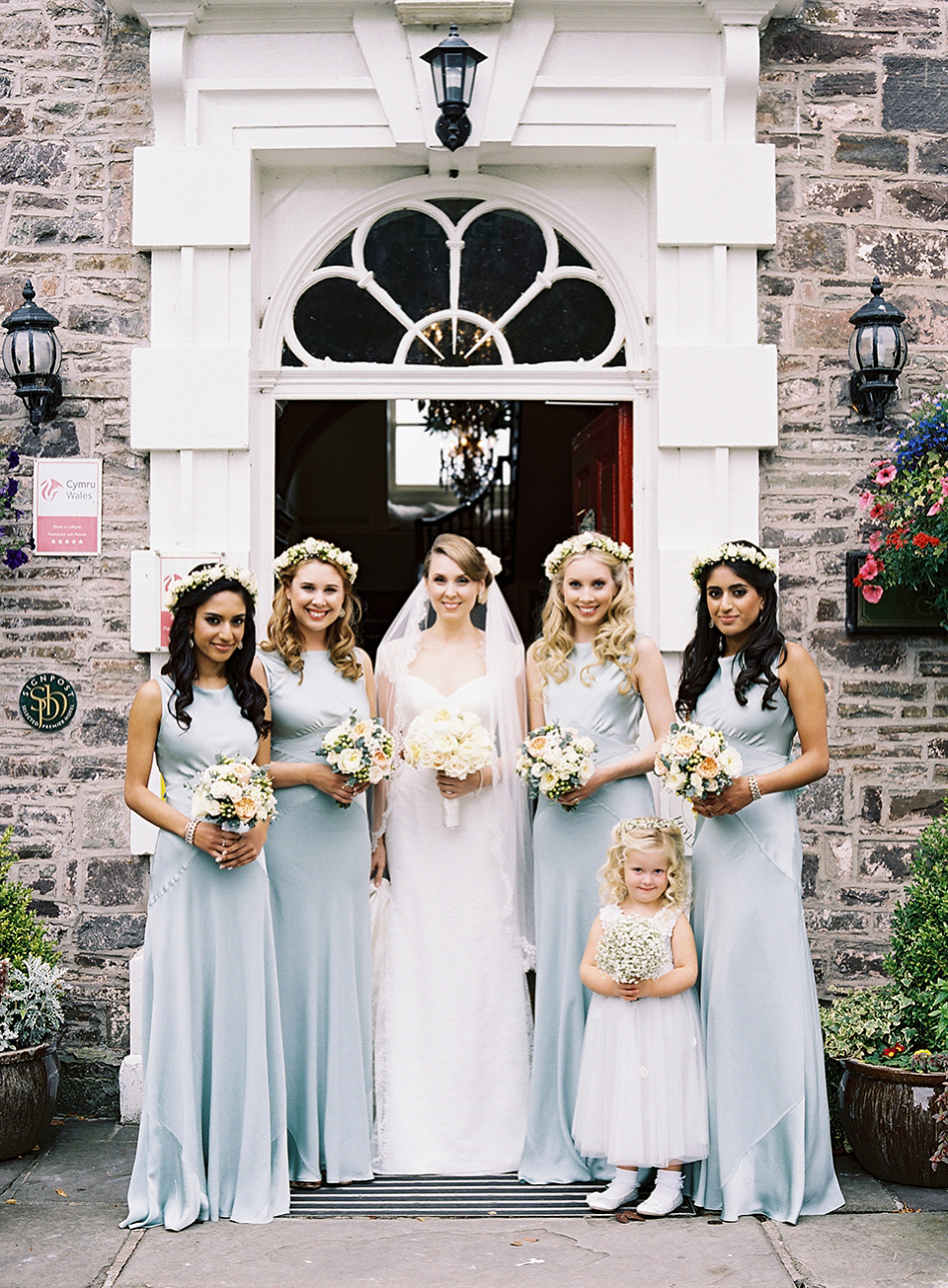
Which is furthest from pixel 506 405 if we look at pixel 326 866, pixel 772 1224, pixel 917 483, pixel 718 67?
pixel 772 1224

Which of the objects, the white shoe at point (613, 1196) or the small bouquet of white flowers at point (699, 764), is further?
the white shoe at point (613, 1196)

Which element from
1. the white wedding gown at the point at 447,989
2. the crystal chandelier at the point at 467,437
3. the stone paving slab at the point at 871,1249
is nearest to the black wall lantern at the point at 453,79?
the white wedding gown at the point at 447,989

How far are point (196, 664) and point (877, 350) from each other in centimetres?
332

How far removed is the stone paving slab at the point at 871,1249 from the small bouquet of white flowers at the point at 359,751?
2073mm

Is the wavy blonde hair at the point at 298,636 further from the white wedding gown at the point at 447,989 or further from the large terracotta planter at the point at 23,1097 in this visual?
the large terracotta planter at the point at 23,1097

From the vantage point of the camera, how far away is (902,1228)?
4.45 meters

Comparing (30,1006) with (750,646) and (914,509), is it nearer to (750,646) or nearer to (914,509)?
(750,646)

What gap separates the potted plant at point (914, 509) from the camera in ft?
17.5

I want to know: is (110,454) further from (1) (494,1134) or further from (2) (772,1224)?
(2) (772,1224)

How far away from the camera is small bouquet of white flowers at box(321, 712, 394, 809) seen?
181 inches

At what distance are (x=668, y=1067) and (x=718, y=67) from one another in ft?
14.4

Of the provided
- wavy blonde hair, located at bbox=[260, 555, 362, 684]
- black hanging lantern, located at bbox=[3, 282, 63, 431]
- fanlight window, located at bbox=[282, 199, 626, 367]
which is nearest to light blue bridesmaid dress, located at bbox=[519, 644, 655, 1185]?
wavy blonde hair, located at bbox=[260, 555, 362, 684]

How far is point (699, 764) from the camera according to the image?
434 cm

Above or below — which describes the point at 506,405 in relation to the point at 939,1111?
above
